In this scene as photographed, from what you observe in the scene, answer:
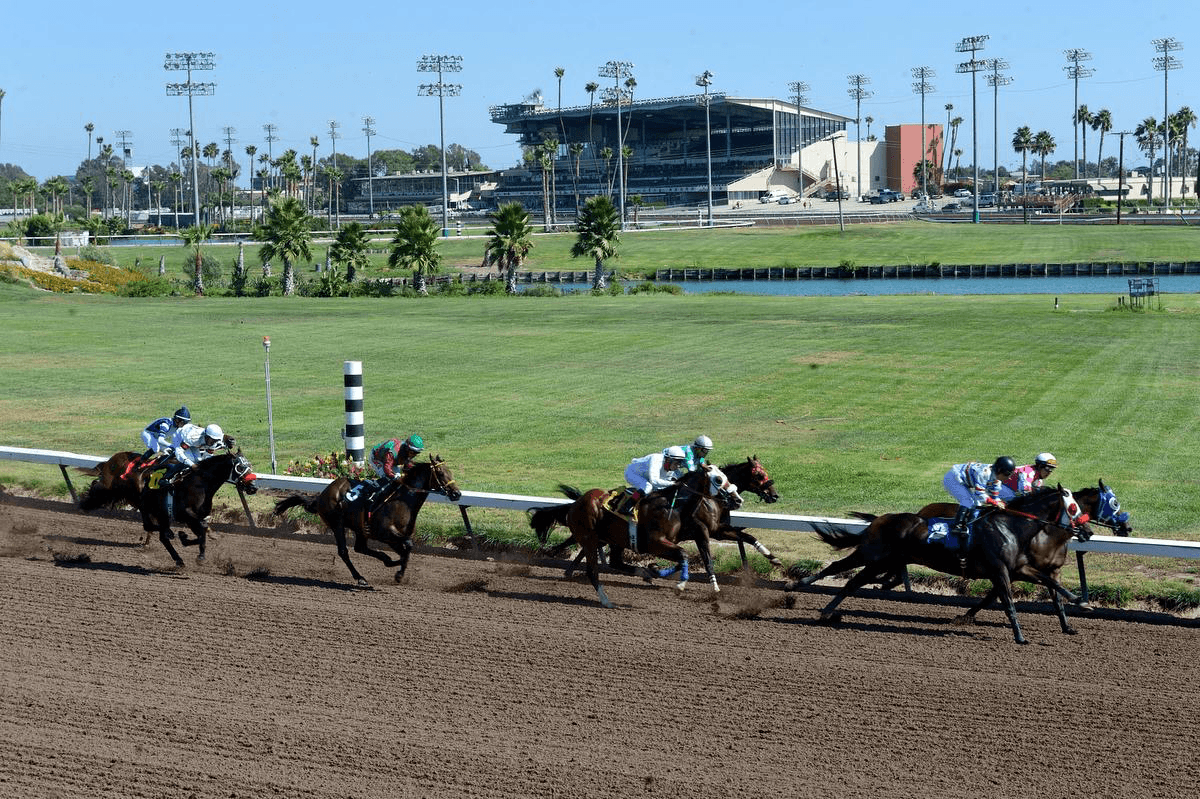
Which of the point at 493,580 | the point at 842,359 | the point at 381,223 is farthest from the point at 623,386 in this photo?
the point at 381,223

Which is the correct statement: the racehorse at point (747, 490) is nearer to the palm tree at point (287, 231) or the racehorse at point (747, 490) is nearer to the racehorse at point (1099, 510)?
the racehorse at point (1099, 510)

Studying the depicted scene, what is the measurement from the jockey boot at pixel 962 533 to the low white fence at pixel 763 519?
4.25 feet

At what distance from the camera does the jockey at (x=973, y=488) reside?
422 inches

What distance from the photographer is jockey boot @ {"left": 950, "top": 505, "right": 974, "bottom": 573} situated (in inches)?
421

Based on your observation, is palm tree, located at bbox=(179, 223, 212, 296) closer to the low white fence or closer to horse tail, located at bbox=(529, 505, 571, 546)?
the low white fence

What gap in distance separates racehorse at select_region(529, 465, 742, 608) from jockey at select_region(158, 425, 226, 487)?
405cm

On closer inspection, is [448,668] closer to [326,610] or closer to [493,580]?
[326,610]

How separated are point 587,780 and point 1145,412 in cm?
1885

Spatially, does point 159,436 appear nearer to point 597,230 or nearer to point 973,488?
point 973,488

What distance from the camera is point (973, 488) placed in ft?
35.9

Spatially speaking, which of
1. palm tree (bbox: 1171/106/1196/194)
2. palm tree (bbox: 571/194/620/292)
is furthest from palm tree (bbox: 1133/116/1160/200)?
palm tree (bbox: 571/194/620/292)

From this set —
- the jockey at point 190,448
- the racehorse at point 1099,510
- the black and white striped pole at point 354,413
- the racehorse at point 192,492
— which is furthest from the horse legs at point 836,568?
the black and white striped pole at point 354,413

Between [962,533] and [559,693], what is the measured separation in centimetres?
378

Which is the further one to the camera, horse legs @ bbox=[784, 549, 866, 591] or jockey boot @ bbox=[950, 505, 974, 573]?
horse legs @ bbox=[784, 549, 866, 591]
